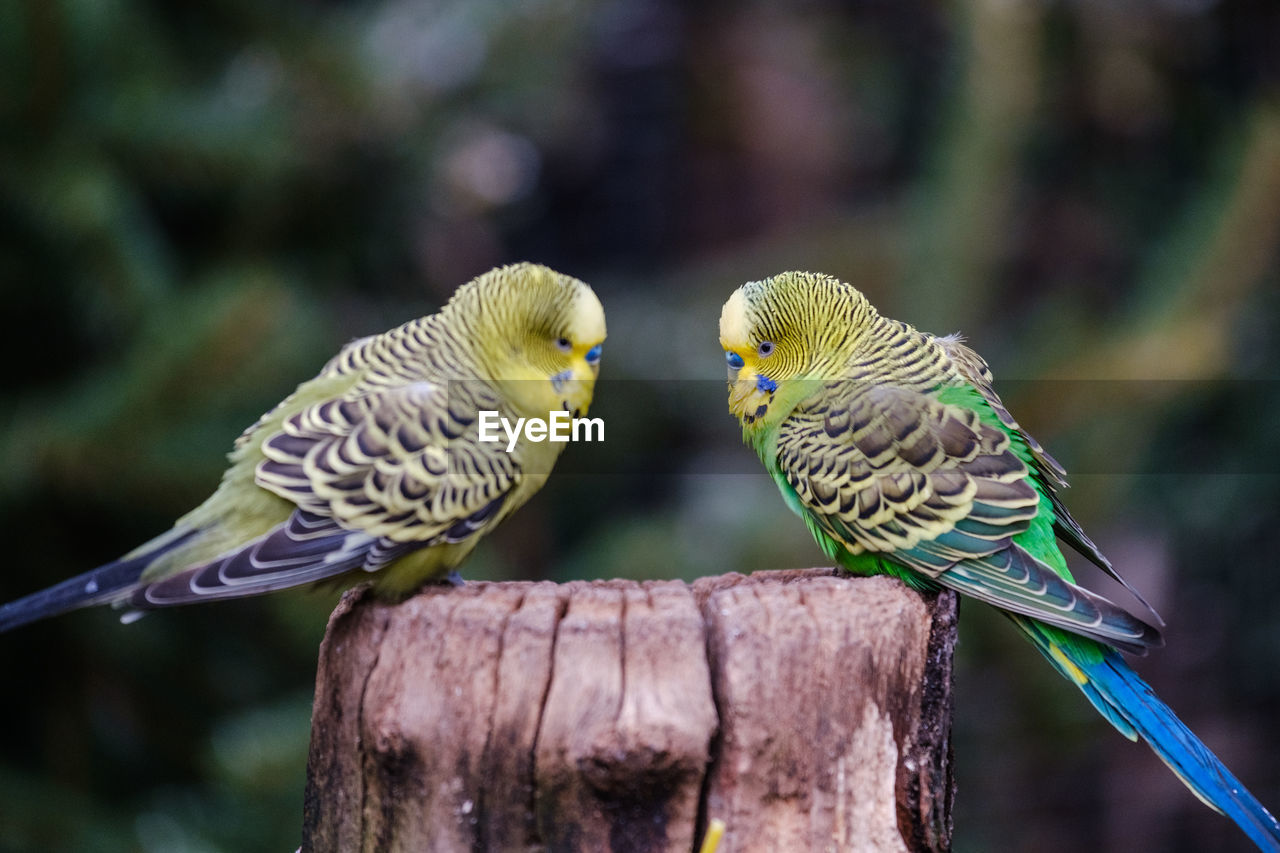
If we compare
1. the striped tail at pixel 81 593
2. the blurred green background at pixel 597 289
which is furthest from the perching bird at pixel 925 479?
the striped tail at pixel 81 593

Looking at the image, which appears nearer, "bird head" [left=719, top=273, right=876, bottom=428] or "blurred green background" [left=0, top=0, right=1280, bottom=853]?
"bird head" [left=719, top=273, right=876, bottom=428]

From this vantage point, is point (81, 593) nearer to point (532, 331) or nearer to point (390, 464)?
point (390, 464)

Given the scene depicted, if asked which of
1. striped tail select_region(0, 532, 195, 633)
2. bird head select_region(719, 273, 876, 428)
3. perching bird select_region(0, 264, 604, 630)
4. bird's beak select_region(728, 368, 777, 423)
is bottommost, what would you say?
striped tail select_region(0, 532, 195, 633)

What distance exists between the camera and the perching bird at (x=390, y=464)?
2428 millimetres

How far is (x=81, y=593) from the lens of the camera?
2.34 metres

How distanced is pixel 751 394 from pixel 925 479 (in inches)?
20.9

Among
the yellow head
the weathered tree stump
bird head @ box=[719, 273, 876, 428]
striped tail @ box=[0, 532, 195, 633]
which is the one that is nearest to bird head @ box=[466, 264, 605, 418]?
the yellow head

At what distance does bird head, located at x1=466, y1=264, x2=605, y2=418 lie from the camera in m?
2.81

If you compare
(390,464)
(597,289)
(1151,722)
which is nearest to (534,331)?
(390,464)

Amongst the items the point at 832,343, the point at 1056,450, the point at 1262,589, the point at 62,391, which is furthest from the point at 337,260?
the point at 1262,589

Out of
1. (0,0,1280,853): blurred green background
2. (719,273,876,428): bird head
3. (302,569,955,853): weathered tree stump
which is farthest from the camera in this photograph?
(0,0,1280,853): blurred green background

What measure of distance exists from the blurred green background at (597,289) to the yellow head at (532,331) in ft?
→ 3.53

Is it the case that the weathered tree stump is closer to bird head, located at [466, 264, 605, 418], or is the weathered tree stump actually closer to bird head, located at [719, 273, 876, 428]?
bird head, located at [466, 264, 605, 418]

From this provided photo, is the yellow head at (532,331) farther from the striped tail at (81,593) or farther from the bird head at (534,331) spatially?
the striped tail at (81,593)
